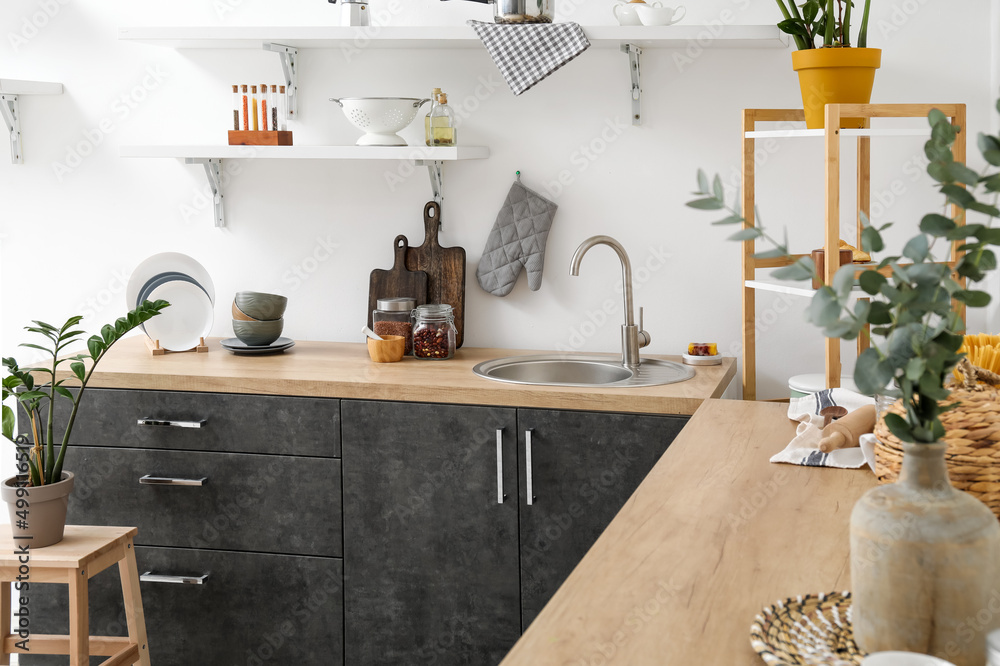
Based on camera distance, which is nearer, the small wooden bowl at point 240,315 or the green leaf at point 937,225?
the green leaf at point 937,225

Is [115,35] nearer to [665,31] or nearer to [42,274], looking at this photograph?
[42,274]

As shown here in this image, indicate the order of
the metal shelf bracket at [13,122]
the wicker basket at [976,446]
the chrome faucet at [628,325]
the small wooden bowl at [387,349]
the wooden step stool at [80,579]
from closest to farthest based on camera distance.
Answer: the wicker basket at [976,446], the wooden step stool at [80,579], the chrome faucet at [628,325], the small wooden bowl at [387,349], the metal shelf bracket at [13,122]

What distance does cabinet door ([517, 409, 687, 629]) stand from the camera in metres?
2.20

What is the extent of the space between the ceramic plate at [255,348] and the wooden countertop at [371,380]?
25 millimetres

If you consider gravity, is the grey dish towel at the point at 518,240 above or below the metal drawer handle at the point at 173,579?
above

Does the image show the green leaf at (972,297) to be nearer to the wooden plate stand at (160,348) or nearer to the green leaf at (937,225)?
the green leaf at (937,225)

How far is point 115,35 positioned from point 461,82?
1.16 meters

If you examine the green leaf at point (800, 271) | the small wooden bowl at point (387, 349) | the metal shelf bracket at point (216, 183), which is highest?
the metal shelf bracket at point (216, 183)

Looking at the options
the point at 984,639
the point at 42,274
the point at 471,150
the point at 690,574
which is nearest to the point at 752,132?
the point at 471,150

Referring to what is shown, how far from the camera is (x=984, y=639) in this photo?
754 mm

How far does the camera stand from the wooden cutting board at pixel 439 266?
283cm

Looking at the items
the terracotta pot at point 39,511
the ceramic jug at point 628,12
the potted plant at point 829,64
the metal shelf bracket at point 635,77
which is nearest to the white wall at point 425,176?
the metal shelf bracket at point 635,77

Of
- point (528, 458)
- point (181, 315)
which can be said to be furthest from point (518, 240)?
point (181, 315)

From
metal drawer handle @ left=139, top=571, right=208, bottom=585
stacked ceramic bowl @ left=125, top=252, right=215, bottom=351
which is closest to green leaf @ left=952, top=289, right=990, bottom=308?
metal drawer handle @ left=139, top=571, right=208, bottom=585
